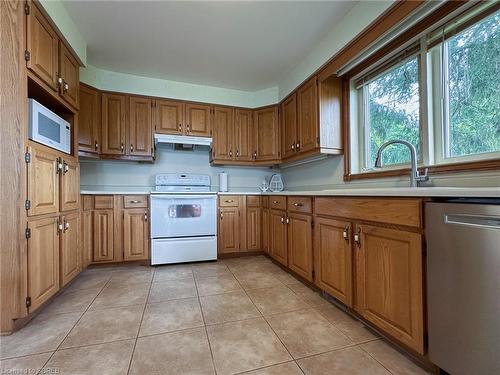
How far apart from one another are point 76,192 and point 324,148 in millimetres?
2416

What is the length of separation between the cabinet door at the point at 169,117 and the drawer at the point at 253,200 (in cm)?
127

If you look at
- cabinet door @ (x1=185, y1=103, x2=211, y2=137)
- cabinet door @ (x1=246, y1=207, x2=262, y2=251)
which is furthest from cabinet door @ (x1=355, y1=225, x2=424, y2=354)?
cabinet door @ (x1=185, y1=103, x2=211, y2=137)

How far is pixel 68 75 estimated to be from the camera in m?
2.06

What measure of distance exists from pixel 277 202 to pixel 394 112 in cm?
141

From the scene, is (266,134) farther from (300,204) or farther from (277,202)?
(300,204)

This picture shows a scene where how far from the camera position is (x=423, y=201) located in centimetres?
112

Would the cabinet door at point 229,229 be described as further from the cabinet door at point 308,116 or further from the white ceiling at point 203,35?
the white ceiling at point 203,35

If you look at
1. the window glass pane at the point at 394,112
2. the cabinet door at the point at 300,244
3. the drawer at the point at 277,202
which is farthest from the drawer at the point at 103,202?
the window glass pane at the point at 394,112

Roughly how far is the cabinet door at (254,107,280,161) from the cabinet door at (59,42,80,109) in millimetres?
2123

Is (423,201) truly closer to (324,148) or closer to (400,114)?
(400,114)

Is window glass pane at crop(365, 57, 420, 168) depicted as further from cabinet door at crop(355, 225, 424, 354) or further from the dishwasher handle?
the dishwasher handle

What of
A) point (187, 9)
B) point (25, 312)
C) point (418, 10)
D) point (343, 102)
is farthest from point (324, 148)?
point (25, 312)

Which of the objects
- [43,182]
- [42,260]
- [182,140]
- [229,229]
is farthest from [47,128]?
[229,229]

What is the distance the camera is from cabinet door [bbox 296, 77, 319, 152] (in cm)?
243
